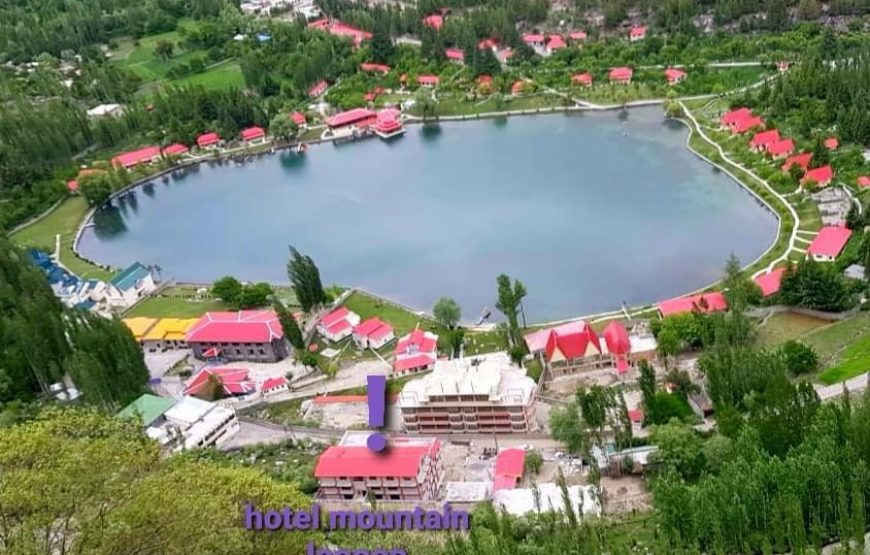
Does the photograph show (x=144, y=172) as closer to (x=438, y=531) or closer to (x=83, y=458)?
(x=438, y=531)

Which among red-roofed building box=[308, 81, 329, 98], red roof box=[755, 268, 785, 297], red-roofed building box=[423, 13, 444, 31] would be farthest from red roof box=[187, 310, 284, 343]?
red-roofed building box=[423, 13, 444, 31]

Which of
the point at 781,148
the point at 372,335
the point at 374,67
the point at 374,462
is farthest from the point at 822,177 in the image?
the point at 374,67

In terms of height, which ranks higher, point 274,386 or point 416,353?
point 416,353

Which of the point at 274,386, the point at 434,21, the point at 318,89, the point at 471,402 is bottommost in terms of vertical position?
the point at 274,386

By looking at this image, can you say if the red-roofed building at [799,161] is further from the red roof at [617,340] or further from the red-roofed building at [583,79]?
the red-roofed building at [583,79]

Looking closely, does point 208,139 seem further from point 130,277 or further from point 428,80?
point 130,277

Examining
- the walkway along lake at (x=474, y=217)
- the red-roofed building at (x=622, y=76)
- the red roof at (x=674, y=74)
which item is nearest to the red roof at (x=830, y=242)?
the walkway along lake at (x=474, y=217)

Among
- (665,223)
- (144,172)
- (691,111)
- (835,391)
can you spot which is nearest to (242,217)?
(144,172)
